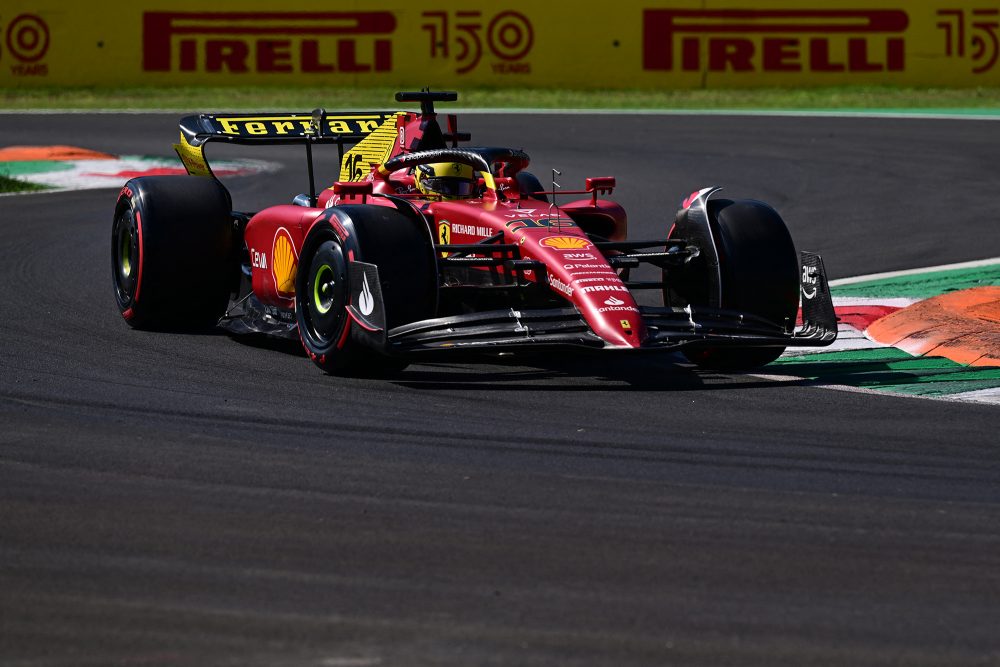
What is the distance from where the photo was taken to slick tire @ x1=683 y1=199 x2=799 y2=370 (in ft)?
27.6

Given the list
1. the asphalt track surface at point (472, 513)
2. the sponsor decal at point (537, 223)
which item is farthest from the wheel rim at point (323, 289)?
the sponsor decal at point (537, 223)

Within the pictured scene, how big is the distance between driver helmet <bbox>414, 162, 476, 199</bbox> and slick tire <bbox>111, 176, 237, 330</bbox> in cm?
135

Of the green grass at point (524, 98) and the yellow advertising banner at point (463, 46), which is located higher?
the yellow advertising banner at point (463, 46)

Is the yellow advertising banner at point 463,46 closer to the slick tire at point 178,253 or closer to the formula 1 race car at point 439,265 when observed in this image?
the formula 1 race car at point 439,265

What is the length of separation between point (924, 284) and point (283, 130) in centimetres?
437

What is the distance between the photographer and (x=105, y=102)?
1083 inches

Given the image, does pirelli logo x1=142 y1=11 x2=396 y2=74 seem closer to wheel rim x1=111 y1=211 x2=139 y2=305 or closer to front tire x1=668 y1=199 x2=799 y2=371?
wheel rim x1=111 y1=211 x2=139 y2=305

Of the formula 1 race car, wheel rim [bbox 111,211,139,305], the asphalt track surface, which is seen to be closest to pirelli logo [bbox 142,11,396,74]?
the formula 1 race car

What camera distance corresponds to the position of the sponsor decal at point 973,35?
26078mm

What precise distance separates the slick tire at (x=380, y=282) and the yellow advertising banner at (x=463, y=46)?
19062mm

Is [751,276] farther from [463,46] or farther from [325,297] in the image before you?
[463,46]

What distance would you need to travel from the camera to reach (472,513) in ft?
18.0

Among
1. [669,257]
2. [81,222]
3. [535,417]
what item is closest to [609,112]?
[81,222]

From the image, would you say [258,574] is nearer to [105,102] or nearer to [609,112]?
[609,112]
